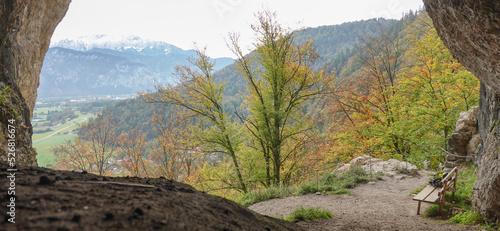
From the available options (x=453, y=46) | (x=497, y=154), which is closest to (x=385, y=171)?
(x=497, y=154)

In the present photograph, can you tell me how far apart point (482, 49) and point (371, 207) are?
4.74 meters

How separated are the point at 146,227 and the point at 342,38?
545 feet

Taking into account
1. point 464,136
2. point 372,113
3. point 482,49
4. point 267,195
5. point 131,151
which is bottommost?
point 131,151

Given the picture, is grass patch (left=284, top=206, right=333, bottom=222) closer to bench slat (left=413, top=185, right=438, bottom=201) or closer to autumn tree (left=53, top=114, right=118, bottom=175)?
bench slat (left=413, top=185, right=438, bottom=201)

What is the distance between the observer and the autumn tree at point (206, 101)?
42.2 feet

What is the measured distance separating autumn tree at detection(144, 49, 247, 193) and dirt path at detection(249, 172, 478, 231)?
4817 mm

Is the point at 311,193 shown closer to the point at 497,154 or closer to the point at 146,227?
the point at 497,154

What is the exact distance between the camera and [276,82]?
11734 millimetres

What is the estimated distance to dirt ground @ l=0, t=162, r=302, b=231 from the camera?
1.62 metres

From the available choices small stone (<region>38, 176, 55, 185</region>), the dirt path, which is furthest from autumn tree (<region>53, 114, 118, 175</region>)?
small stone (<region>38, 176, 55, 185</region>)

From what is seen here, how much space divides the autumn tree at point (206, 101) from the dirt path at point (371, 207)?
4817 millimetres

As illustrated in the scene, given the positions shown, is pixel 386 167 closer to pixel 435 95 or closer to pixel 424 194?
pixel 435 95

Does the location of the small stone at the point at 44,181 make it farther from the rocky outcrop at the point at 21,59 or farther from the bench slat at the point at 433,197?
the bench slat at the point at 433,197

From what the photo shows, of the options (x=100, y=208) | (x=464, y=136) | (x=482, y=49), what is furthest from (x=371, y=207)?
(x=100, y=208)
